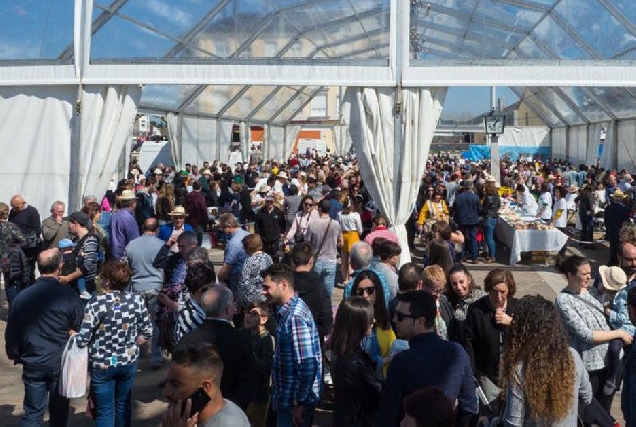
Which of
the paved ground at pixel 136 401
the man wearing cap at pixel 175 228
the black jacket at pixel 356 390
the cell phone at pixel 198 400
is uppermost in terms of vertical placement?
the man wearing cap at pixel 175 228

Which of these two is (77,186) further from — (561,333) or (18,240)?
(561,333)

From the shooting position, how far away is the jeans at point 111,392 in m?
4.23

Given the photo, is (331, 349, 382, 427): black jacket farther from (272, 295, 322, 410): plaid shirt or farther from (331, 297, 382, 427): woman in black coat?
(272, 295, 322, 410): plaid shirt

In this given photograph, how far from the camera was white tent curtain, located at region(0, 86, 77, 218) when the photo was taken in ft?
30.8

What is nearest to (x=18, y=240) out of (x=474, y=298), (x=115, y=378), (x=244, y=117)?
(x=115, y=378)

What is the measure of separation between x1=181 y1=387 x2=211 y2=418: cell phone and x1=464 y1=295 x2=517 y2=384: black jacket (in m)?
2.00

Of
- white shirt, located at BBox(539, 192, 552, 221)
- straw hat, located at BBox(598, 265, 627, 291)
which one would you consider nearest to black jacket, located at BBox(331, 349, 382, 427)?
straw hat, located at BBox(598, 265, 627, 291)

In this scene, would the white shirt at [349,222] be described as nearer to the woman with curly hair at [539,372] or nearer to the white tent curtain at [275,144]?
the woman with curly hair at [539,372]

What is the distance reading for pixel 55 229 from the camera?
25.5 ft

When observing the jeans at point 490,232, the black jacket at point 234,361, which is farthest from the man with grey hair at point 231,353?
the jeans at point 490,232

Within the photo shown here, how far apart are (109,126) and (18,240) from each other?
2.61 m

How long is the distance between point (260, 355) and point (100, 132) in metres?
6.17

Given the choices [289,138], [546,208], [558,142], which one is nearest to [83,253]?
[546,208]

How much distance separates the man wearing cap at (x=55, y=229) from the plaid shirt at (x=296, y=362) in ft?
15.5
